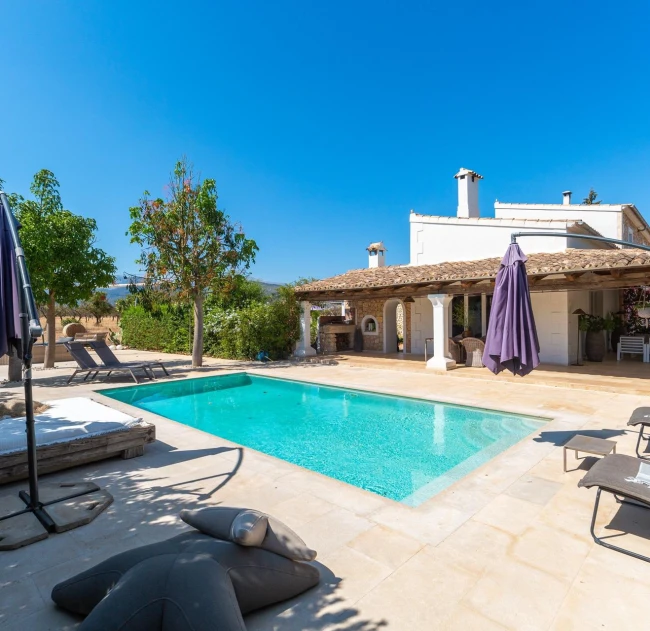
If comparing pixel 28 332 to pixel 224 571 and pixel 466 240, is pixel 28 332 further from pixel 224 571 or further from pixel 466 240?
pixel 466 240

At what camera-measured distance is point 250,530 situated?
271 cm

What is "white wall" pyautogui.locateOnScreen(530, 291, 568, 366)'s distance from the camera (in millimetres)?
14594

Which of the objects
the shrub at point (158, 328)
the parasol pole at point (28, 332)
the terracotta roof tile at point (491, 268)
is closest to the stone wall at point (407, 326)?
the terracotta roof tile at point (491, 268)

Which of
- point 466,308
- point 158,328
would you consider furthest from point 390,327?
point 158,328

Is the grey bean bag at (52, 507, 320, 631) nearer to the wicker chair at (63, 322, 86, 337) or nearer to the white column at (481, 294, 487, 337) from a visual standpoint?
the white column at (481, 294, 487, 337)

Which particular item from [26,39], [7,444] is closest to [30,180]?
[26,39]

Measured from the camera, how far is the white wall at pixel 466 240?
1553 cm

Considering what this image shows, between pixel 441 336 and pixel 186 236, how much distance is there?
35.4 feet

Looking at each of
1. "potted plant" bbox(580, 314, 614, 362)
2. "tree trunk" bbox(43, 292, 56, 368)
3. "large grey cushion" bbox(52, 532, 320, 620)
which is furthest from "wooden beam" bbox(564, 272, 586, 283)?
"tree trunk" bbox(43, 292, 56, 368)

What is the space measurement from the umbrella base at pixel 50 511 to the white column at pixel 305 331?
14953 millimetres

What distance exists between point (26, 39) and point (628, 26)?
1801 centimetres

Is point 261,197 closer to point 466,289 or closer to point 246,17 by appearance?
point 246,17

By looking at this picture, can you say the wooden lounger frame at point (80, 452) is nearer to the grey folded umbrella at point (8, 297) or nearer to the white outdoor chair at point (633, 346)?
the grey folded umbrella at point (8, 297)

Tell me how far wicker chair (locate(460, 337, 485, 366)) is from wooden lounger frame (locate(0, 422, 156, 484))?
469 inches
